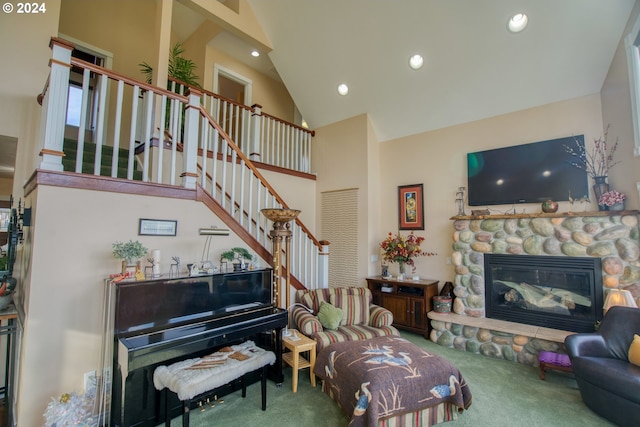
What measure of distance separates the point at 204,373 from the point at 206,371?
0.10 ft

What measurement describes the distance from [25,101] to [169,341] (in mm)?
3450

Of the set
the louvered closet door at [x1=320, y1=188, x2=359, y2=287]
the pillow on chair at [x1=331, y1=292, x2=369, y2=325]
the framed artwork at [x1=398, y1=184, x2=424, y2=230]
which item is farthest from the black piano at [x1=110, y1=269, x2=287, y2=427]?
the framed artwork at [x1=398, y1=184, x2=424, y2=230]

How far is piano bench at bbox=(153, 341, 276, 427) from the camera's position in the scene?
217 cm

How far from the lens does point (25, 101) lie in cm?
346

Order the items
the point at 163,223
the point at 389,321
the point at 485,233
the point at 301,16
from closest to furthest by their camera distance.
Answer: the point at 163,223 → the point at 389,321 → the point at 485,233 → the point at 301,16

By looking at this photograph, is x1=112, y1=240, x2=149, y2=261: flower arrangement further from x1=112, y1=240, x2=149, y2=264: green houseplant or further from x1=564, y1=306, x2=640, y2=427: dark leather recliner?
x1=564, y1=306, x2=640, y2=427: dark leather recliner

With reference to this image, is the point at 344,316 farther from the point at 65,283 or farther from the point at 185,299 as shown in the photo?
the point at 65,283

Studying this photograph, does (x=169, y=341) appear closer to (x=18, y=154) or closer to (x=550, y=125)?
(x=18, y=154)

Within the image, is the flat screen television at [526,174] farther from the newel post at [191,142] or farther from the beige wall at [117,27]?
the beige wall at [117,27]

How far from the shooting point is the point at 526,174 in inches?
160

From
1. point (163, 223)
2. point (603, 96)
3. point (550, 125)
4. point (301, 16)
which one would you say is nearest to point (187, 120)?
point (163, 223)

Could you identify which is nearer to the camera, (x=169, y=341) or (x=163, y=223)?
(x=169, y=341)

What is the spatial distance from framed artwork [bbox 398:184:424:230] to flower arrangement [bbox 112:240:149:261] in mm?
4016

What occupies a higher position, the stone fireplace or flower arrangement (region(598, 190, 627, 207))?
flower arrangement (region(598, 190, 627, 207))
